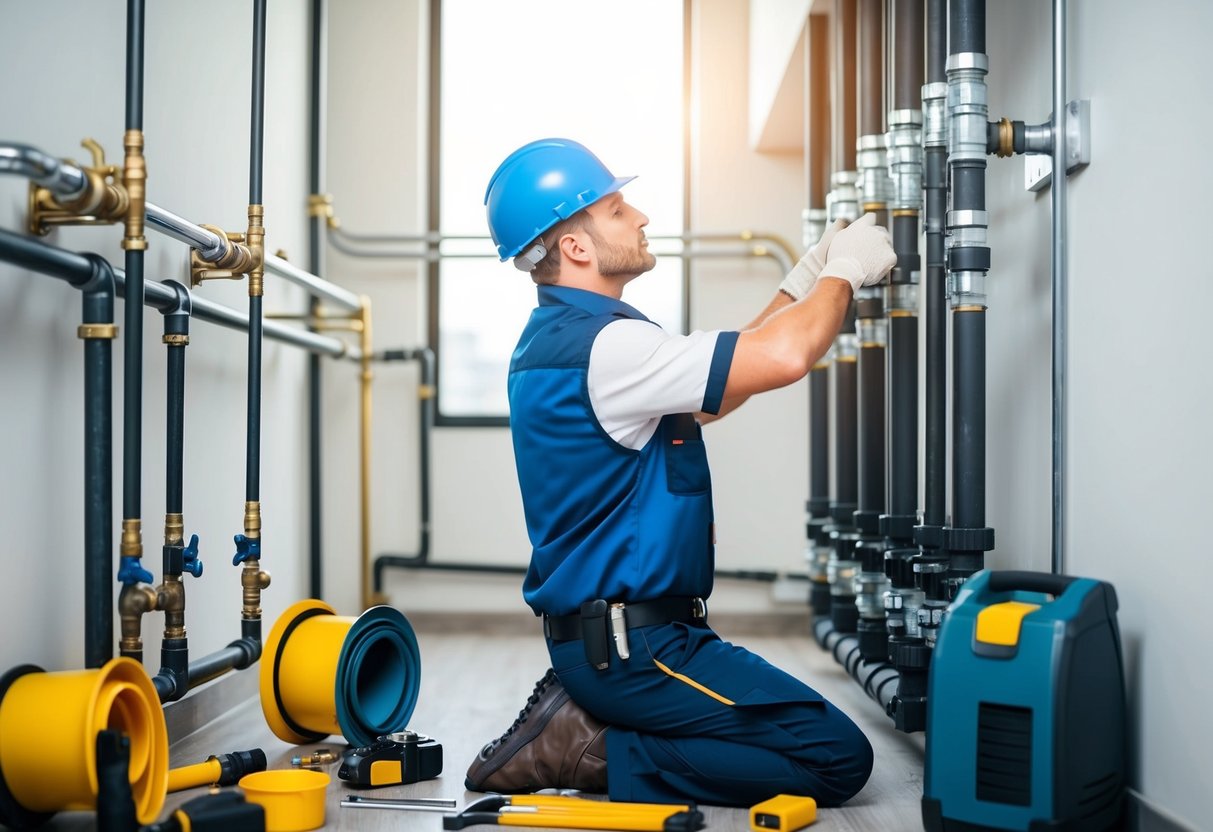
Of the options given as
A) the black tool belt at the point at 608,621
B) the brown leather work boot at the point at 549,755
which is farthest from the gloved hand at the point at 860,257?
the brown leather work boot at the point at 549,755

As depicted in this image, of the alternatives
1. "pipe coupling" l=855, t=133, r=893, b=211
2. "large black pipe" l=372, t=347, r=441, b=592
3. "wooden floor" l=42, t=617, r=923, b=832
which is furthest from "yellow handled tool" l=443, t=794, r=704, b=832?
"large black pipe" l=372, t=347, r=441, b=592

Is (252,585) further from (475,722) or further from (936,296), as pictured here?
(936,296)

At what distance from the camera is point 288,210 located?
3.64 m

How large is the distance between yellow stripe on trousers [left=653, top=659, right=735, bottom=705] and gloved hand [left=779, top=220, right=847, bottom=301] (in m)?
0.75

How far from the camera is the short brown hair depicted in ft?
6.77

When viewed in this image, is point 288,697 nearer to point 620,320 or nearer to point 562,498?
point 562,498

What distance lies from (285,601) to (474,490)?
95cm

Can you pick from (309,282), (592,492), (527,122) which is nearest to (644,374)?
(592,492)

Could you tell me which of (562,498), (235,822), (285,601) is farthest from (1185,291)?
(285,601)

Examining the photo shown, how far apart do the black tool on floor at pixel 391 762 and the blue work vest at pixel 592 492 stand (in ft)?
1.14

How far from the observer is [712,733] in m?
1.86

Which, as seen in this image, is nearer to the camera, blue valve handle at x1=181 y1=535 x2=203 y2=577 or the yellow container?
the yellow container

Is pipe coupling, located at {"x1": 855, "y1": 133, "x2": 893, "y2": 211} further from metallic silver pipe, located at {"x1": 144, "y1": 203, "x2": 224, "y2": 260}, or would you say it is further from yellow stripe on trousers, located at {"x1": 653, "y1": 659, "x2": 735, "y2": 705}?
metallic silver pipe, located at {"x1": 144, "y1": 203, "x2": 224, "y2": 260}

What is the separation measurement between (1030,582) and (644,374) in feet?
2.10
